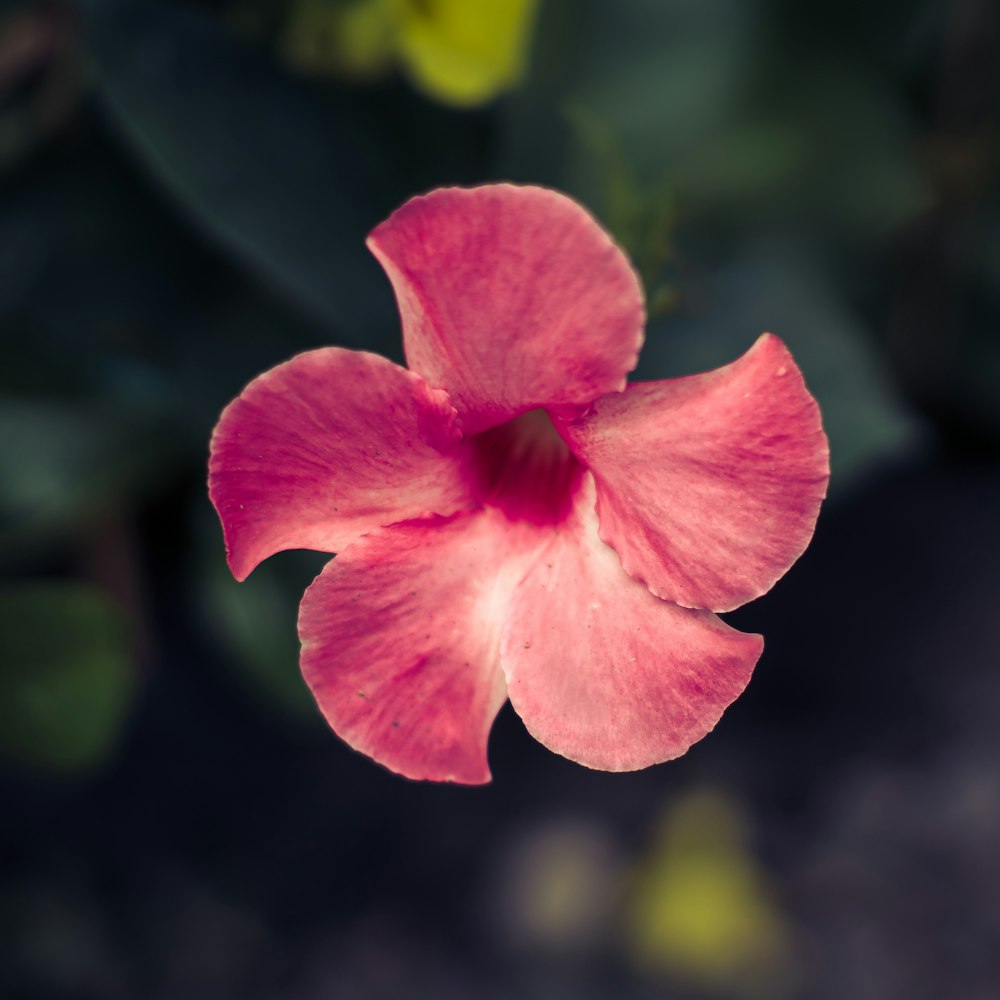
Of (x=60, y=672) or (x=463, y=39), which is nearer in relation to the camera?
(x=463, y=39)

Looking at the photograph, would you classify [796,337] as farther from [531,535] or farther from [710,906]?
[710,906]

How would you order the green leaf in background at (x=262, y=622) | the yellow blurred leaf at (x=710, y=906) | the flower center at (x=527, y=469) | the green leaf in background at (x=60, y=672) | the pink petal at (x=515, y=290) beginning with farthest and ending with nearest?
1. the yellow blurred leaf at (x=710, y=906)
2. the green leaf in background at (x=262, y=622)
3. the green leaf in background at (x=60, y=672)
4. the flower center at (x=527, y=469)
5. the pink petal at (x=515, y=290)

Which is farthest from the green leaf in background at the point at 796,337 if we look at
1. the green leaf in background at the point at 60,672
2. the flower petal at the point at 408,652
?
the green leaf in background at the point at 60,672

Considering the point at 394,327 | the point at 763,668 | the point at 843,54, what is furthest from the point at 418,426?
the point at 763,668

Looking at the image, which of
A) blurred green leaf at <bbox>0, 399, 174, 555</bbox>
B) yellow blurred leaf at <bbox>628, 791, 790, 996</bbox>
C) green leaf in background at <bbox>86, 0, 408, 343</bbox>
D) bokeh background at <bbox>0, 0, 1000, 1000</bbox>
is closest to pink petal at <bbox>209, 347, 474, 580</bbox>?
bokeh background at <bbox>0, 0, 1000, 1000</bbox>

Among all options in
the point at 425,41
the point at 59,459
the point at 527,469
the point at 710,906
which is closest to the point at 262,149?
the point at 425,41

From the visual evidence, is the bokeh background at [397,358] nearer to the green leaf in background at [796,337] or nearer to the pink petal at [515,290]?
the green leaf in background at [796,337]
